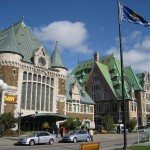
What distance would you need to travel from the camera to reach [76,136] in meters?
36.3

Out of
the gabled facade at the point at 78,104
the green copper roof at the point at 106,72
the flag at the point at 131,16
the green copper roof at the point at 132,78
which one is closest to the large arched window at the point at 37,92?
the gabled facade at the point at 78,104

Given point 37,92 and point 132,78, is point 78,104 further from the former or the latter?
point 132,78

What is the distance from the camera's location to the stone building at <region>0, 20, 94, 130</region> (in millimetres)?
51156

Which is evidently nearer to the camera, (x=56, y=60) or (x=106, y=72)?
(x=56, y=60)

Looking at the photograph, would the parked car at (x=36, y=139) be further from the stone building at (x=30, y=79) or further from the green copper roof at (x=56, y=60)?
the green copper roof at (x=56, y=60)

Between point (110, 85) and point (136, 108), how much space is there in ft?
35.6

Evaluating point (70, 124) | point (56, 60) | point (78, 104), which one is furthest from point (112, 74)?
point (70, 124)

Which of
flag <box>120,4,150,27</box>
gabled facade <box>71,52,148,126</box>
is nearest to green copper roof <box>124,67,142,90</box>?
gabled facade <box>71,52,148,126</box>

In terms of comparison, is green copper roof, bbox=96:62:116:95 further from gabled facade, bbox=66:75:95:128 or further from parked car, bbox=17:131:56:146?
parked car, bbox=17:131:56:146

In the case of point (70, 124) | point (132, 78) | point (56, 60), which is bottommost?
point (70, 124)

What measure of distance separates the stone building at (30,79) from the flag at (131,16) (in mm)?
27728

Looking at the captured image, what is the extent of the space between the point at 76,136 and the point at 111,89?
54967 millimetres

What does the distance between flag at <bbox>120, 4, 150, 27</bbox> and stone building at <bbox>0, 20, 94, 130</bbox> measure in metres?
27.7

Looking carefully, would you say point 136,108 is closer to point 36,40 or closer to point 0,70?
point 36,40
